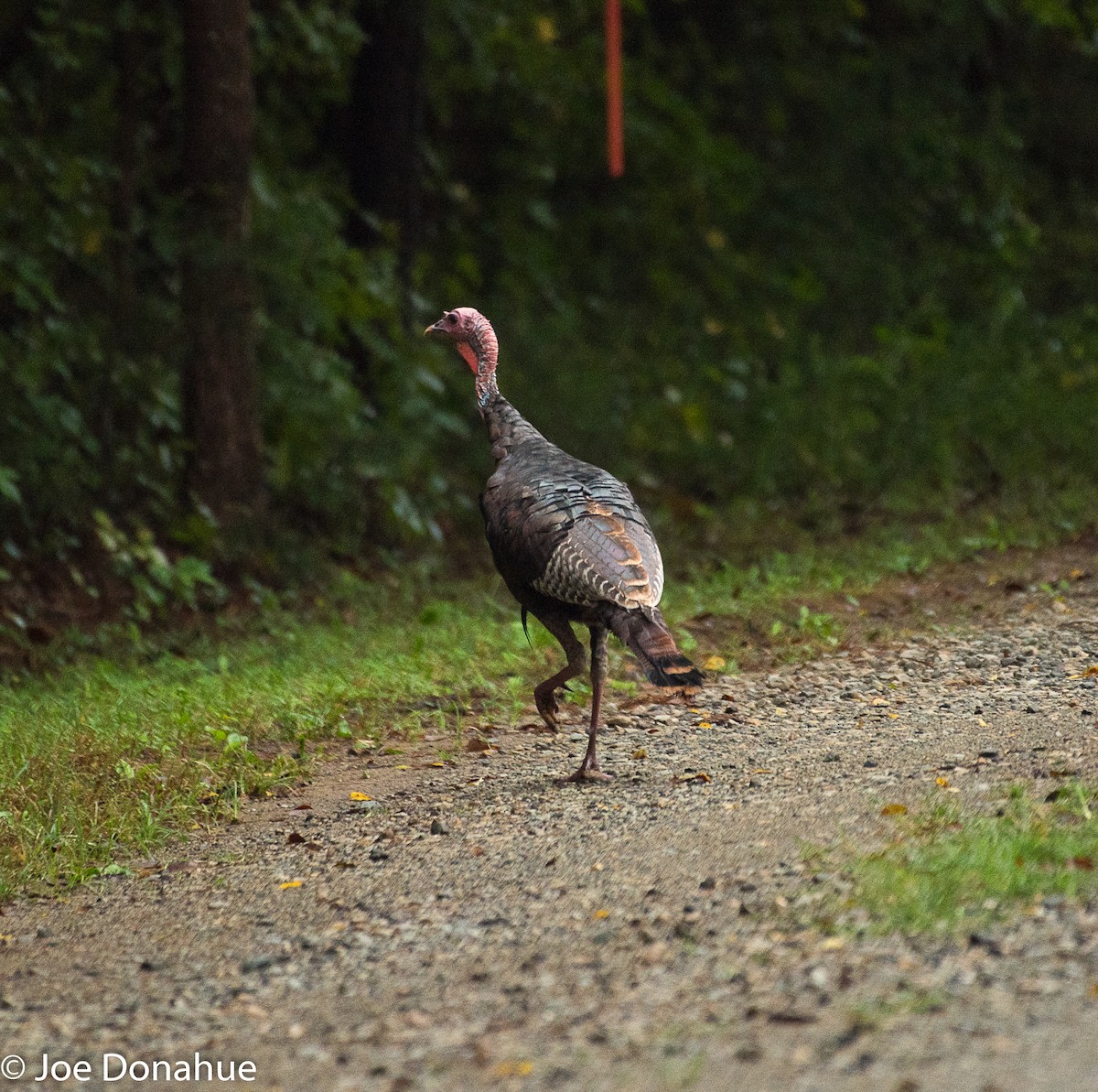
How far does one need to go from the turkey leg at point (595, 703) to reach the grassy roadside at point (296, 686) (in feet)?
2.64

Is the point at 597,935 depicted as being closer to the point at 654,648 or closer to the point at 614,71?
the point at 654,648

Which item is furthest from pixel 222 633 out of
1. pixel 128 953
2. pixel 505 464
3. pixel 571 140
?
pixel 571 140

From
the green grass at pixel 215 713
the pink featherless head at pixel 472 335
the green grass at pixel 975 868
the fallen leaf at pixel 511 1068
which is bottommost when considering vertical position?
the green grass at pixel 215 713

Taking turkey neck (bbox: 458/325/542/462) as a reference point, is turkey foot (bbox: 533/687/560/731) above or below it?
below

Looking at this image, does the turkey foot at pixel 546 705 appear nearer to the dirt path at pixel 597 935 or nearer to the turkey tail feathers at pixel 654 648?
the dirt path at pixel 597 935

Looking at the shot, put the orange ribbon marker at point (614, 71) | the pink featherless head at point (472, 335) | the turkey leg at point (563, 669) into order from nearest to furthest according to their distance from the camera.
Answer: the turkey leg at point (563, 669) < the pink featherless head at point (472, 335) < the orange ribbon marker at point (614, 71)

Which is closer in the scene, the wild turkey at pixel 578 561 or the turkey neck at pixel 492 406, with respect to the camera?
the wild turkey at pixel 578 561

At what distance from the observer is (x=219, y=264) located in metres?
10.3

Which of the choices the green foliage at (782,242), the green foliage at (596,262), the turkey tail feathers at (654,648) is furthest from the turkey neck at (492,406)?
the green foliage at (782,242)

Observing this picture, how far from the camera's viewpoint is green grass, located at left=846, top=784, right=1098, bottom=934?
13.9ft

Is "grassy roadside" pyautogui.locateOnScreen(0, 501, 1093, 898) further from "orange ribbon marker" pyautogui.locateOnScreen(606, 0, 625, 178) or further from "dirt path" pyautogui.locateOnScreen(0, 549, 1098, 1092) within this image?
"orange ribbon marker" pyautogui.locateOnScreen(606, 0, 625, 178)

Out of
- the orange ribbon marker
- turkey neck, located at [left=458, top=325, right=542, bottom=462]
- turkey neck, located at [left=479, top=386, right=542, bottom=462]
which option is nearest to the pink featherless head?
turkey neck, located at [left=458, top=325, right=542, bottom=462]

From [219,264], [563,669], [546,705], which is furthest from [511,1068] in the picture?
[219,264]

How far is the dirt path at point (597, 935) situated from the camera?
3678 millimetres
